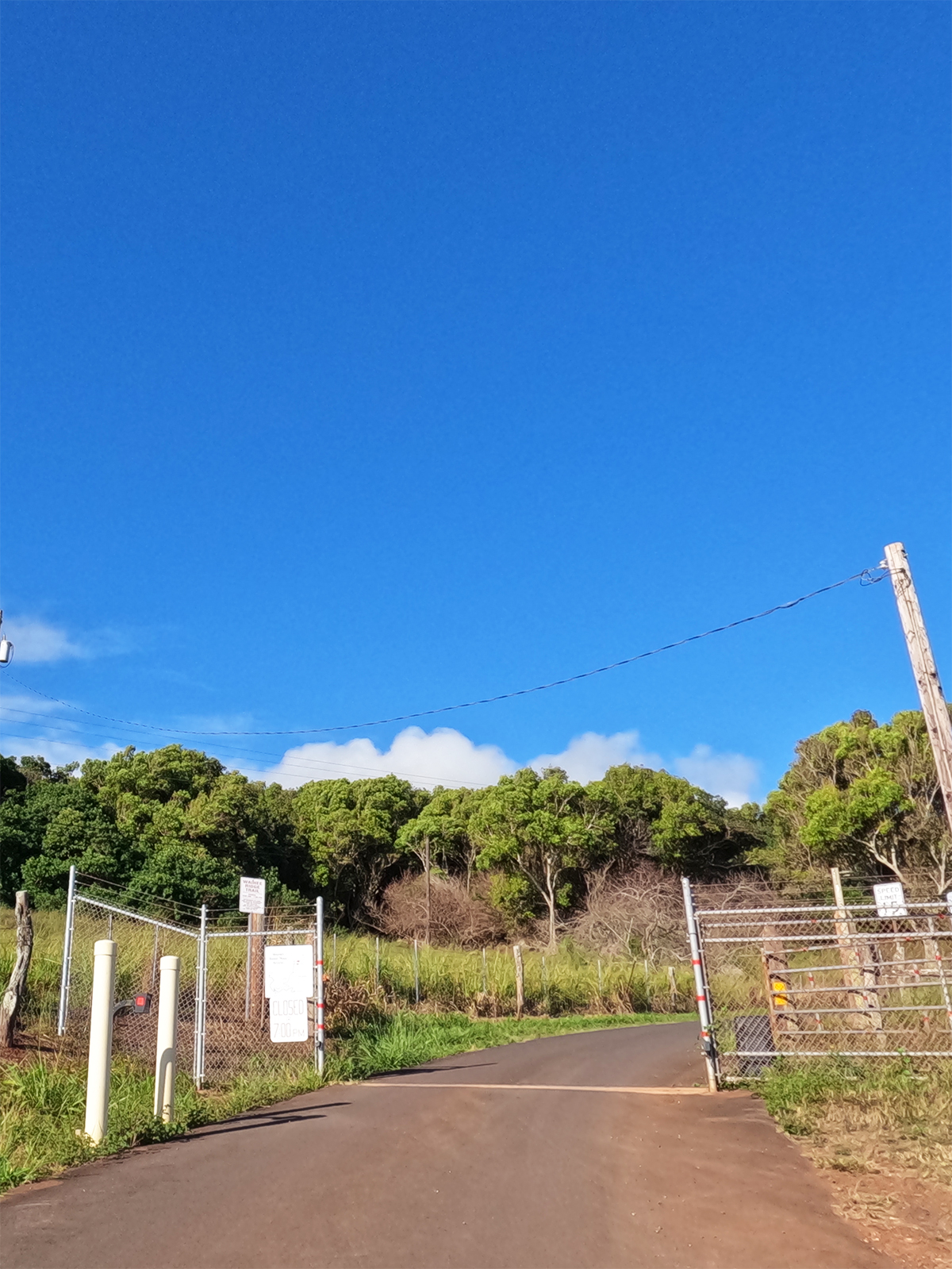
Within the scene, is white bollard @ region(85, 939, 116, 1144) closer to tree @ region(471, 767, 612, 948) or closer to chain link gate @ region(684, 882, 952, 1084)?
chain link gate @ region(684, 882, 952, 1084)

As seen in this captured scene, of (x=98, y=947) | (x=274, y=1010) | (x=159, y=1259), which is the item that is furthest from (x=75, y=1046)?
(x=159, y=1259)

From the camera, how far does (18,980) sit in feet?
32.1

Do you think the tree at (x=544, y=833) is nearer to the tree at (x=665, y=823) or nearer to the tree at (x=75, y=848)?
the tree at (x=665, y=823)

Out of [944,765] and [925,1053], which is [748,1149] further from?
[944,765]

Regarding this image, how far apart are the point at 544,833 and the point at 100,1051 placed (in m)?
33.7

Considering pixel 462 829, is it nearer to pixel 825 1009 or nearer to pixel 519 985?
pixel 519 985

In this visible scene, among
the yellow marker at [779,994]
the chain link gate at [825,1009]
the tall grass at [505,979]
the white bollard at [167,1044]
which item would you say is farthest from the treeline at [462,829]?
the yellow marker at [779,994]

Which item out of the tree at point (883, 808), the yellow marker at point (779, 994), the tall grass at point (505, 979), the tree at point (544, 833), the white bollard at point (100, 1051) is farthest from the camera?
the tree at point (544, 833)

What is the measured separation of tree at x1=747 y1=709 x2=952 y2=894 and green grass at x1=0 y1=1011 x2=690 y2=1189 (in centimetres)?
2108

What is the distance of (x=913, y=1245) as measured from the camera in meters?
4.80

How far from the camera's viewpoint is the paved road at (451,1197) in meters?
4.77

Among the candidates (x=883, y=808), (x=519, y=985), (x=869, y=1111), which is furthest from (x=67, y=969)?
(x=883, y=808)

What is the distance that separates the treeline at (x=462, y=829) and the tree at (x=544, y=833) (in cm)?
8

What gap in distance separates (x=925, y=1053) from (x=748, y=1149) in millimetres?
3382
